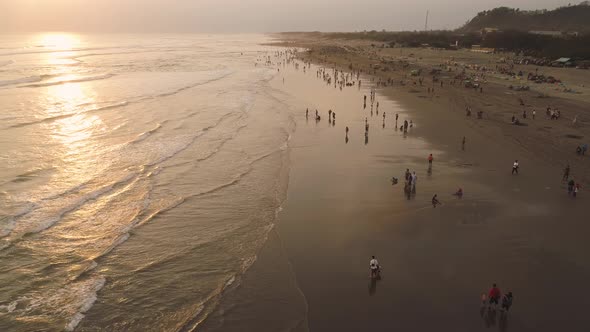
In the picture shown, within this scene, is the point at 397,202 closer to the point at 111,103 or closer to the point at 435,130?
the point at 435,130

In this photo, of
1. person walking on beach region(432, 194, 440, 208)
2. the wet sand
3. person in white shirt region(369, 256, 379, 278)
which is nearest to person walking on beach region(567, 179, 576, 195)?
the wet sand

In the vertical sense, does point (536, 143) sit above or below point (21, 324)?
above

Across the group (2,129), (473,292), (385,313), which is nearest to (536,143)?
(473,292)

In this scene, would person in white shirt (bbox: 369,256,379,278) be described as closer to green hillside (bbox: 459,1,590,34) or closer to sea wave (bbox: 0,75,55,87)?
sea wave (bbox: 0,75,55,87)

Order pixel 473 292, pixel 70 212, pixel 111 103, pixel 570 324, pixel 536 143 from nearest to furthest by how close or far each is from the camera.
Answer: pixel 570 324
pixel 473 292
pixel 70 212
pixel 536 143
pixel 111 103

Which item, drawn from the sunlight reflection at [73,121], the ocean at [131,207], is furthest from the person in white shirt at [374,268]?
the sunlight reflection at [73,121]

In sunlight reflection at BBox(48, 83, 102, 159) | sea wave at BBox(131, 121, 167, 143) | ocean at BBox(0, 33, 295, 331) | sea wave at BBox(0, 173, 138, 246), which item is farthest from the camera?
sea wave at BBox(131, 121, 167, 143)

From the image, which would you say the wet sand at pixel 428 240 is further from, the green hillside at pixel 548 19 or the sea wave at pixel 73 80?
the green hillside at pixel 548 19
